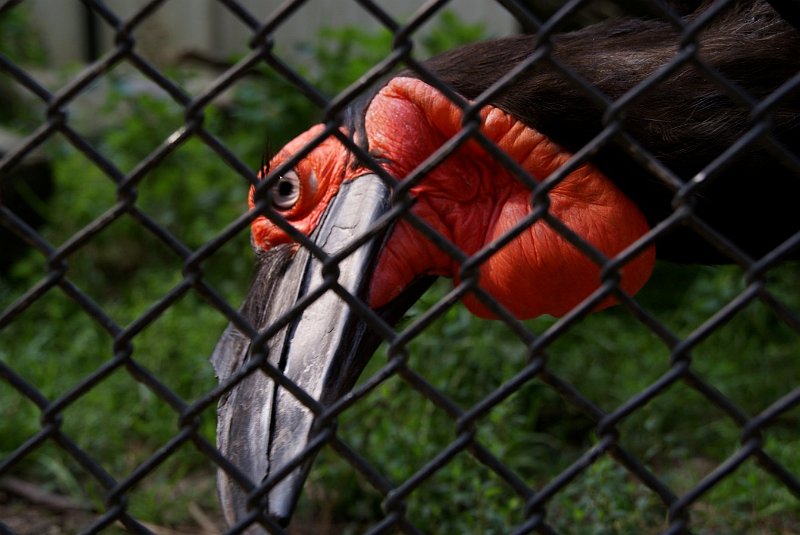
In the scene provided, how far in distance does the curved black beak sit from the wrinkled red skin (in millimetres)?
104

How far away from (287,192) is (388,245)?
377 mm

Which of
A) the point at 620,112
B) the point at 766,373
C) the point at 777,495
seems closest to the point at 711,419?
the point at 766,373

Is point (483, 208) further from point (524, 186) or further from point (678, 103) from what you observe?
point (678, 103)

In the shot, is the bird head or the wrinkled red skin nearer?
the bird head

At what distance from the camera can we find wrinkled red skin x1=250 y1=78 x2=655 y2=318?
2.12 m

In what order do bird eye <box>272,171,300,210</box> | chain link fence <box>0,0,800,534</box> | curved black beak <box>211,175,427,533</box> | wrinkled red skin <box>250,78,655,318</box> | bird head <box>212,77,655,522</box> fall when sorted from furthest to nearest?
bird eye <box>272,171,300,210</box> → wrinkled red skin <box>250,78,655,318</box> → bird head <box>212,77,655,522</box> → curved black beak <box>211,175,427,533</box> → chain link fence <box>0,0,800,534</box>

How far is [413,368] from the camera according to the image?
9.49 feet

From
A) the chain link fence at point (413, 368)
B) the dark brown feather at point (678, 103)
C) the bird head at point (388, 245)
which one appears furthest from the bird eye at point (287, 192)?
the dark brown feather at point (678, 103)

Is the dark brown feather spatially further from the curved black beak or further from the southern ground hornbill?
the curved black beak

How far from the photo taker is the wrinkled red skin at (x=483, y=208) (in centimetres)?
212

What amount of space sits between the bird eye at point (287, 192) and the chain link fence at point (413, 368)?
19 centimetres

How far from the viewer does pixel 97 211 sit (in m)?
4.36

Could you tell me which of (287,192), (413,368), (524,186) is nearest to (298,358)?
(524,186)

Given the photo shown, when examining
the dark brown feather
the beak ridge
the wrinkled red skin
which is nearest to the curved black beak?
the beak ridge
